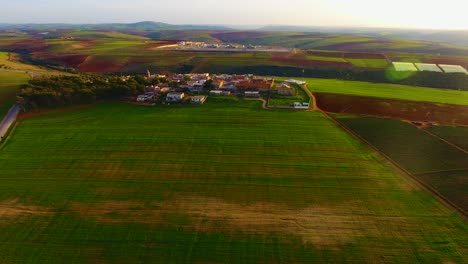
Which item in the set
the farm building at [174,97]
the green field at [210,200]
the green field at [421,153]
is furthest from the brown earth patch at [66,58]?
the green field at [421,153]

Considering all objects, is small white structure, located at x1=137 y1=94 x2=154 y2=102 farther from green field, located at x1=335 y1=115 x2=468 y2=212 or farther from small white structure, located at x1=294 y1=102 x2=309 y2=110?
green field, located at x1=335 y1=115 x2=468 y2=212

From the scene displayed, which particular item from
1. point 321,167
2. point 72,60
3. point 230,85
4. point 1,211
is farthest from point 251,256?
point 72,60

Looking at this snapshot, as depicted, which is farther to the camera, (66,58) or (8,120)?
(66,58)

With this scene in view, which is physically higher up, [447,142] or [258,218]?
[447,142]

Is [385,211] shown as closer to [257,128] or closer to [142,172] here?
[257,128]

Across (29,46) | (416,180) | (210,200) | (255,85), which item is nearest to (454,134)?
(416,180)

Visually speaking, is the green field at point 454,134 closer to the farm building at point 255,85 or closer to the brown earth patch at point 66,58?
the farm building at point 255,85

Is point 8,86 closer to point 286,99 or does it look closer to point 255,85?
point 255,85
